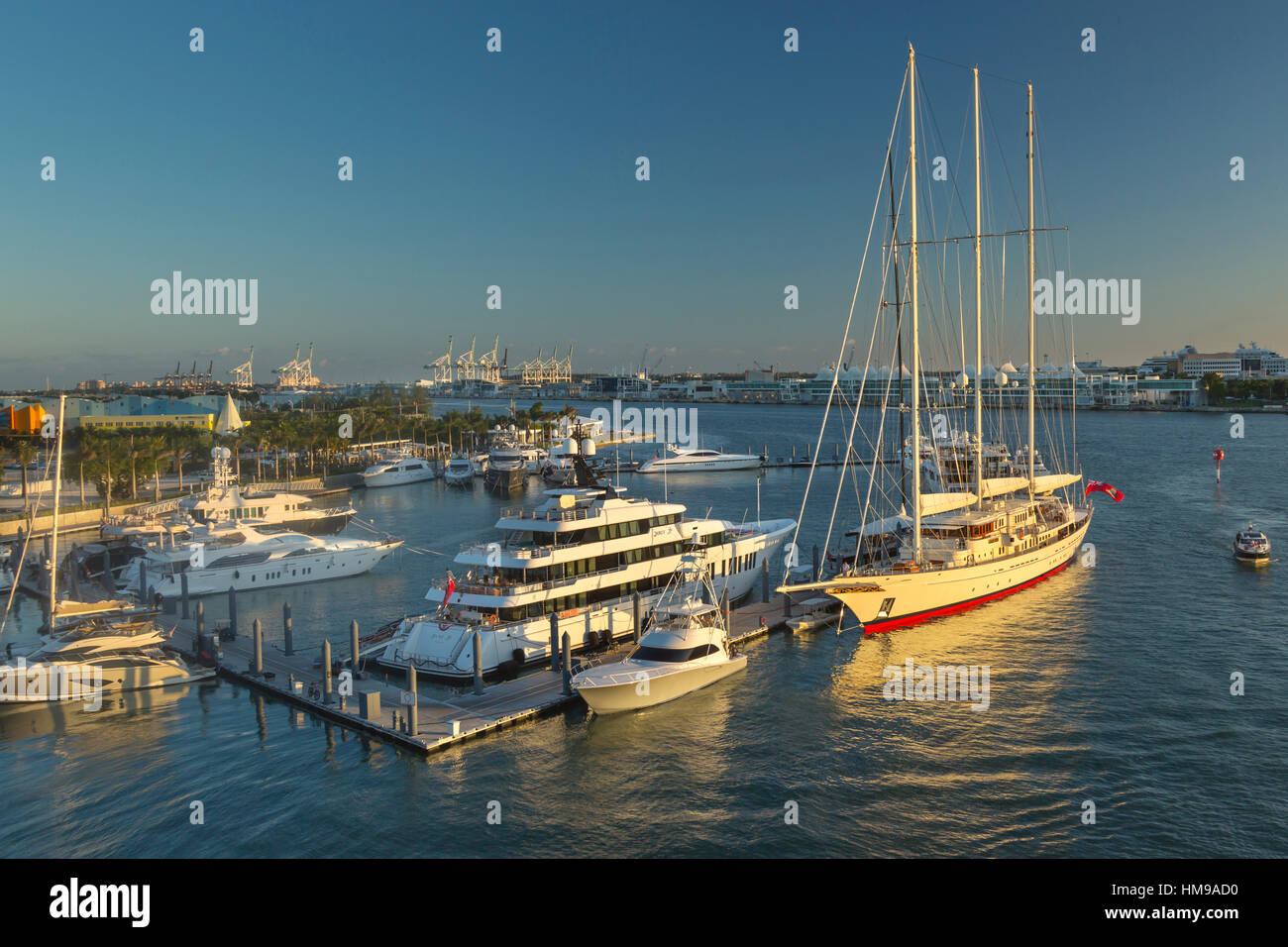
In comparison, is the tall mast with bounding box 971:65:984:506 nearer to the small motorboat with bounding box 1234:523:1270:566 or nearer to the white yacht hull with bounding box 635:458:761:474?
the small motorboat with bounding box 1234:523:1270:566

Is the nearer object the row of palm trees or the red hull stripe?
the red hull stripe

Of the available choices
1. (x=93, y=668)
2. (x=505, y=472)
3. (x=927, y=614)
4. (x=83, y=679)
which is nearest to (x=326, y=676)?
(x=93, y=668)

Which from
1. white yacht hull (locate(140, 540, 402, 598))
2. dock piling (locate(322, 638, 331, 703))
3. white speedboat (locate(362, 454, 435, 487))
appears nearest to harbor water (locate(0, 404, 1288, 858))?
dock piling (locate(322, 638, 331, 703))

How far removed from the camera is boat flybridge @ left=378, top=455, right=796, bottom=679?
28.0m

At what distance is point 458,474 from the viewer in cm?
9350

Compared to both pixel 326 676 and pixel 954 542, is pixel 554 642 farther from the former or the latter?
pixel 954 542

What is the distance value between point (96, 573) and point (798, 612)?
35.1 m

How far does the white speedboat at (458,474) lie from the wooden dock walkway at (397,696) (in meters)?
61.0

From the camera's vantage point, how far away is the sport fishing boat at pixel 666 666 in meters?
24.3

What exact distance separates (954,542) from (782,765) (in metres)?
19.2

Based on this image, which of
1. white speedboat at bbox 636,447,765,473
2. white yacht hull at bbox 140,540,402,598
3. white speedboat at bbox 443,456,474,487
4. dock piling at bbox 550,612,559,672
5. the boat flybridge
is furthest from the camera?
white speedboat at bbox 636,447,765,473

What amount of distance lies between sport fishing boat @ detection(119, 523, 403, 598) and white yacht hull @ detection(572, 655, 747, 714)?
23333 mm

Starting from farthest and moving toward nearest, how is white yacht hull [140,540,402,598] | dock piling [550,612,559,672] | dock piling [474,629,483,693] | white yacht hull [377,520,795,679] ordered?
white yacht hull [140,540,402,598] < dock piling [550,612,559,672] < white yacht hull [377,520,795,679] < dock piling [474,629,483,693]
